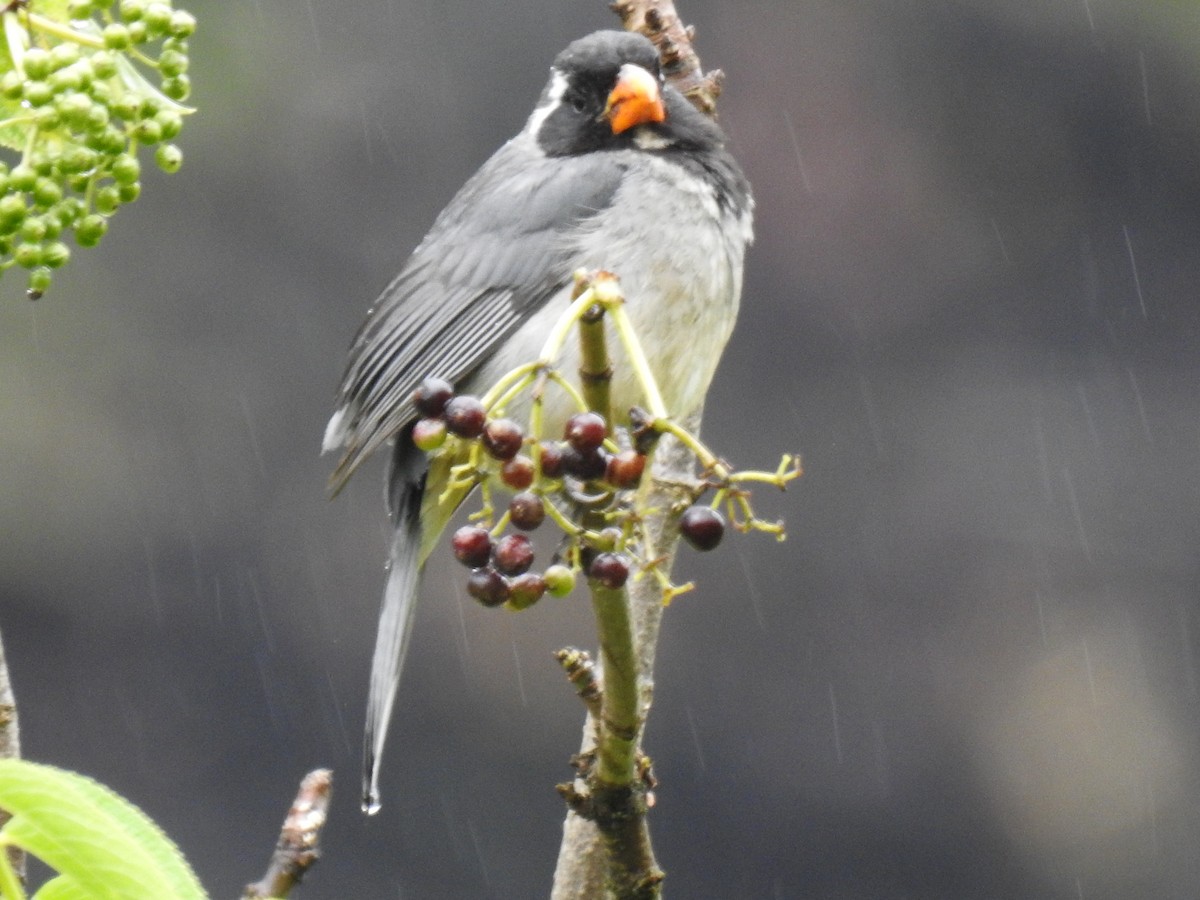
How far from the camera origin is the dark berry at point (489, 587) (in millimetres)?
1113

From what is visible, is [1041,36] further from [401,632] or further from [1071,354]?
[401,632]

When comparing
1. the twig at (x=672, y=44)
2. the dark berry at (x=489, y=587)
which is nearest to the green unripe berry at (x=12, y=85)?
the dark berry at (x=489, y=587)

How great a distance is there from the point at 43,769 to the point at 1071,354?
3910mm

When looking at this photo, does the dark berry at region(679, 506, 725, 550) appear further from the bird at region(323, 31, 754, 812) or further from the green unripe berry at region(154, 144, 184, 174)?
the bird at region(323, 31, 754, 812)

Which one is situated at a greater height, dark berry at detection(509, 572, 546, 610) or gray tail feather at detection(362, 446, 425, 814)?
gray tail feather at detection(362, 446, 425, 814)

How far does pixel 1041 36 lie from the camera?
4.61 m

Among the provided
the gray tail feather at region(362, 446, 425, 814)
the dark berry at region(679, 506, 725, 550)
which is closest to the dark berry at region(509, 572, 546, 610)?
the dark berry at region(679, 506, 725, 550)

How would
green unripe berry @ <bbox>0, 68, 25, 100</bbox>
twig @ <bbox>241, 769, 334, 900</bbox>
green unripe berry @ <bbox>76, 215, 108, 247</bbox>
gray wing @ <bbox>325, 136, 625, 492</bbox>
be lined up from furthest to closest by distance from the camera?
gray wing @ <bbox>325, 136, 625, 492</bbox>, twig @ <bbox>241, 769, 334, 900</bbox>, green unripe berry @ <bbox>76, 215, 108, 247</bbox>, green unripe berry @ <bbox>0, 68, 25, 100</bbox>

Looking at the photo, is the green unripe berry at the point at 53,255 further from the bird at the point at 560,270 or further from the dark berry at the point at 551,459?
the bird at the point at 560,270

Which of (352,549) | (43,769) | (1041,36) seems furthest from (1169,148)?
(43,769)

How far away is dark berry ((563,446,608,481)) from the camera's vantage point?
39.8 inches

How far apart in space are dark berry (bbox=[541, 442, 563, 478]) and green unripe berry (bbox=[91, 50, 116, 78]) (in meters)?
0.33

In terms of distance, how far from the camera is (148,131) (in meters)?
0.97

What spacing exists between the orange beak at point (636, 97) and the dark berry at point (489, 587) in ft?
4.58
